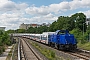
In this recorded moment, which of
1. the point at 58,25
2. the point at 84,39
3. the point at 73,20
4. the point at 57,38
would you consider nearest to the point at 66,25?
the point at 73,20

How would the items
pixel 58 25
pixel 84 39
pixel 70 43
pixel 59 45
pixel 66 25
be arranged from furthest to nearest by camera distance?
pixel 58 25 → pixel 66 25 → pixel 84 39 → pixel 59 45 → pixel 70 43

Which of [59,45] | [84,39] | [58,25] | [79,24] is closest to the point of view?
[59,45]

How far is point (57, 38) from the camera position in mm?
34531

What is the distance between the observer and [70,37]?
32.0m

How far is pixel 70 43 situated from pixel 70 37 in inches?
35.7

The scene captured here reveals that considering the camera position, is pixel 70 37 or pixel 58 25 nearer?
pixel 70 37

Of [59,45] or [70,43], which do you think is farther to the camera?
[59,45]

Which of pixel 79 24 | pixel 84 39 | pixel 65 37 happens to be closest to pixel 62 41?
pixel 65 37

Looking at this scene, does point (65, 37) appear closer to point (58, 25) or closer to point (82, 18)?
point (82, 18)

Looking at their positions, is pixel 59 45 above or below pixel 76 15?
below

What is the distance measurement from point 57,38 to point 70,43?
3.42 meters

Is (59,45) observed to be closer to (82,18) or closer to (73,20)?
(82,18)

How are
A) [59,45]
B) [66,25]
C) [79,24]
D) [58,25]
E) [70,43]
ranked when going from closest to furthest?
1. [70,43]
2. [59,45]
3. [79,24]
4. [66,25]
5. [58,25]

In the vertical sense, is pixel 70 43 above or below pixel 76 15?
below
